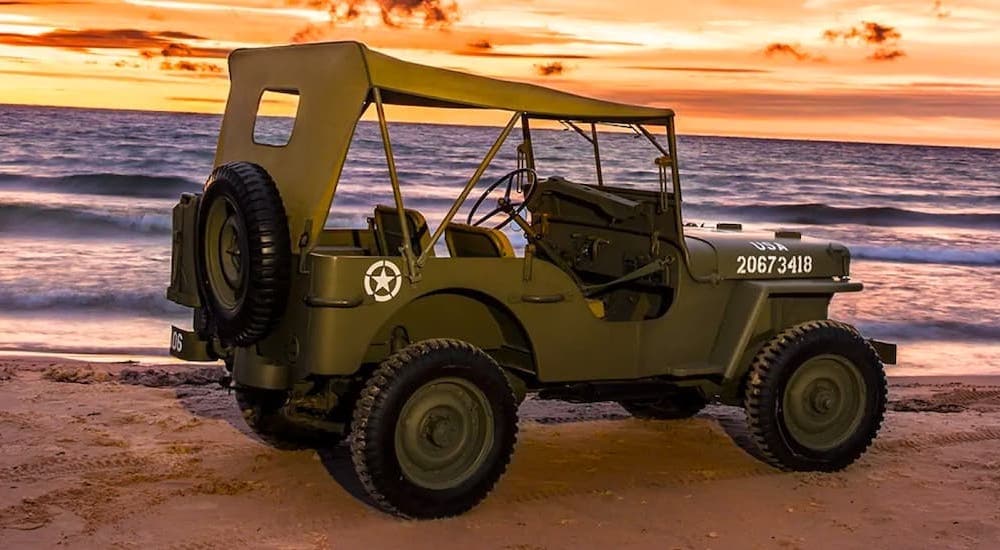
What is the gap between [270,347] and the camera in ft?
21.0

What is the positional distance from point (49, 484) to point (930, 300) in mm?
14629

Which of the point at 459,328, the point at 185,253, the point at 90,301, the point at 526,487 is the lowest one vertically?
the point at 90,301

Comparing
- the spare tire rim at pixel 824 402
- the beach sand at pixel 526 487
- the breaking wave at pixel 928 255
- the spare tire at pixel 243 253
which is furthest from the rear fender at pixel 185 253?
the breaking wave at pixel 928 255

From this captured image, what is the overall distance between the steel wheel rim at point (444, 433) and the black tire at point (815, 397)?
180 centimetres

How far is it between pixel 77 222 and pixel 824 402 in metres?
22.0

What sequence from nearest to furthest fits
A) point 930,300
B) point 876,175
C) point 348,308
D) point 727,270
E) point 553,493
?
1. point 348,308
2. point 553,493
3. point 727,270
4. point 930,300
5. point 876,175

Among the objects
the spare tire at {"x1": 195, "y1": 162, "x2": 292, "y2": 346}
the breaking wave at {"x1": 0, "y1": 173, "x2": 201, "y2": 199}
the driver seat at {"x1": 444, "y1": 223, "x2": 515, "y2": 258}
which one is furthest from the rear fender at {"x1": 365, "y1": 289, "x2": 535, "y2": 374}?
the breaking wave at {"x1": 0, "y1": 173, "x2": 201, "y2": 199}

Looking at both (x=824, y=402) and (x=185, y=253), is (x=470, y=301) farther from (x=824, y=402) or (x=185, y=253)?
(x=824, y=402)

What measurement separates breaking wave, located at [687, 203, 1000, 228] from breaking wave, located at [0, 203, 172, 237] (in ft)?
56.0

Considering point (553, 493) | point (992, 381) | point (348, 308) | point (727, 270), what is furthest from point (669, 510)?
point (992, 381)

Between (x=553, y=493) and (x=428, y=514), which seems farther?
(x=553, y=493)

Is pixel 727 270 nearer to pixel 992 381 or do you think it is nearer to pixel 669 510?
pixel 669 510

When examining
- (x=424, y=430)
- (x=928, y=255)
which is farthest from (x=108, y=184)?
(x=424, y=430)

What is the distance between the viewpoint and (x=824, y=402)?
24.4 feet
